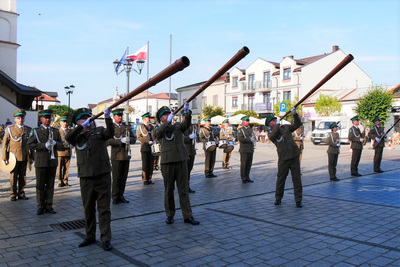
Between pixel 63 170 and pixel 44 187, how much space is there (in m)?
3.84

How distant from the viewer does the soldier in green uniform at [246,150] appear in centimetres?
1183

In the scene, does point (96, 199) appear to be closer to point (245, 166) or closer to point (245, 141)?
point (245, 166)

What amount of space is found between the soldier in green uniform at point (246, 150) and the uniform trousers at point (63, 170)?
5338mm

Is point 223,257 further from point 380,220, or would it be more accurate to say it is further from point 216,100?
point 216,100

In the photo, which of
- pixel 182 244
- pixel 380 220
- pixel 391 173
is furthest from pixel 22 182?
pixel 391 173

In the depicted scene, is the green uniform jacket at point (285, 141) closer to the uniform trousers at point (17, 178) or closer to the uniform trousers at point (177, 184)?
the uniform trousers at point (177, 184)

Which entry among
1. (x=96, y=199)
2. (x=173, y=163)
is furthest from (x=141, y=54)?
(x=96, y=199)

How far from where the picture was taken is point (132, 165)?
16688 millimetres

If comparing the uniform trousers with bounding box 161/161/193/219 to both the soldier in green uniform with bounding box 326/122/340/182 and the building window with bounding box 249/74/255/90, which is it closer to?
the soldier in green uniform with bounding box 326/122/340/182

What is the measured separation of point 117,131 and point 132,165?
791 cm

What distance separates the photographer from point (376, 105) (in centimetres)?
3806

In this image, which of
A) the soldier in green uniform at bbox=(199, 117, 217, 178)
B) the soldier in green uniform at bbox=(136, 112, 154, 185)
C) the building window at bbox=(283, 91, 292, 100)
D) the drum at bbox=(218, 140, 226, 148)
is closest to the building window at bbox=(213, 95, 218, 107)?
the building window at bbox=(283, 91, 292, 100)

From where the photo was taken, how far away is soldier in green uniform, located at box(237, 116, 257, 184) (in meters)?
11.8

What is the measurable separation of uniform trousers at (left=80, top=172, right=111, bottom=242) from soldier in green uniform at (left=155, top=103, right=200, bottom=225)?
142 cm
